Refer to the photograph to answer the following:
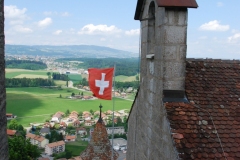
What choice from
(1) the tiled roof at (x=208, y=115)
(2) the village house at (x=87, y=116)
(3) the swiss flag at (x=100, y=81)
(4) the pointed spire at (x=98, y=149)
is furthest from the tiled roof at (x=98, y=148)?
(2) the village house at (x=87, y=116)

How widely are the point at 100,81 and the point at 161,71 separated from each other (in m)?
2.96

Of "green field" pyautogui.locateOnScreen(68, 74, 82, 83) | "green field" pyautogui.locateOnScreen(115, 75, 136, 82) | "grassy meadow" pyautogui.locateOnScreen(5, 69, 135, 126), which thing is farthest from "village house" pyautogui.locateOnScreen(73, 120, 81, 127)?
"green field" pyautogui.locateOnScreen(68, 74, 82, 83)

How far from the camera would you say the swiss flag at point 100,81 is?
26.0ft

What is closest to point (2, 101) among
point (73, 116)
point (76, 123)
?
point (76, 123)

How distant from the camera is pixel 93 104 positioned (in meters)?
110

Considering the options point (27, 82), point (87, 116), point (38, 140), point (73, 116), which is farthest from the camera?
point (27, 82)

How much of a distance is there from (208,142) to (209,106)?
823 mm

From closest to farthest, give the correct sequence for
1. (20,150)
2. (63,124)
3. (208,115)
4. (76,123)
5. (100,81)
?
(208,115) < (100,81) < (20,150) < (63,124) < (76,123)

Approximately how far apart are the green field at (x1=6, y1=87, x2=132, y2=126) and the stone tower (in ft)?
271

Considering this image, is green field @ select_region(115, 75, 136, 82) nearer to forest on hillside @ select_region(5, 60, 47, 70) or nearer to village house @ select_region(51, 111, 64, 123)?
village house @ select_region(51, 111, 64, 123)

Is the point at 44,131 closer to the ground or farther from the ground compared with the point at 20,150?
closer to the ground

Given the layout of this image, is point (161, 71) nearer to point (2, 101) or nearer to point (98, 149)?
point (2, 101)

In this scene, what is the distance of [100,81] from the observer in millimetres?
7934

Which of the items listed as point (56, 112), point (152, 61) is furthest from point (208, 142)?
point (56, 112)
